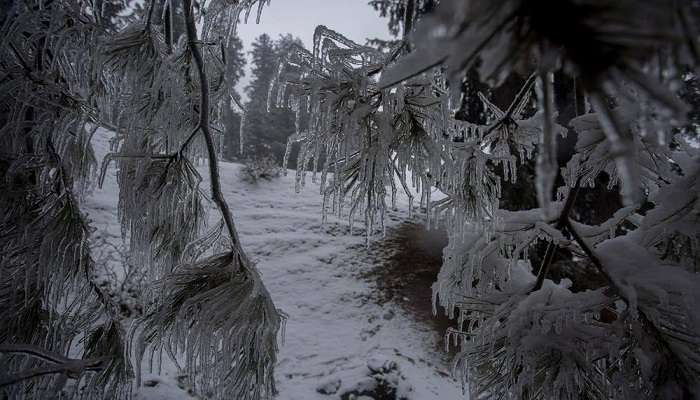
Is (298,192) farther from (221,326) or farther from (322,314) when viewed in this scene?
(322,314)

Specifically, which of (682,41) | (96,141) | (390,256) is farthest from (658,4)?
(96,141)

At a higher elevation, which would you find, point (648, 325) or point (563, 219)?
point (563, 219)

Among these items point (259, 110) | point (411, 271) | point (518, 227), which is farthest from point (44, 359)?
point (259, 110)

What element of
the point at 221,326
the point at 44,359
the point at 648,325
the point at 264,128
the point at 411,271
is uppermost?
the point at 264,128

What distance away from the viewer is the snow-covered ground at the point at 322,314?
4.30 meters

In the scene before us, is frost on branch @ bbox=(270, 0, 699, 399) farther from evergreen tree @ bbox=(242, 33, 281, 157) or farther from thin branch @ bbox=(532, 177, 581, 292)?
evergreen tree @ bbox=(242, 33, 281, 157)

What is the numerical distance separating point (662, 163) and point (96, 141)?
41.5 ft

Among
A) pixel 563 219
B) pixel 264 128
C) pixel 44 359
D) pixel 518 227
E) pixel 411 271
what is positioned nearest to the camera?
pixel 44 359

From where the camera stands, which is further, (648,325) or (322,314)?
(322,314)

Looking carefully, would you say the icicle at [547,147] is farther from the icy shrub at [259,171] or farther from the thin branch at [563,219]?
the icy shrub at [259,171]

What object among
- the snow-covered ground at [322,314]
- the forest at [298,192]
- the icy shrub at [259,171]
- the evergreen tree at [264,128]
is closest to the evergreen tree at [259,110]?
the evergreen tree at [264,128]

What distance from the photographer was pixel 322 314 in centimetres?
590

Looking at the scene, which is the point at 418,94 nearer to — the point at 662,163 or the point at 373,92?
the point at 373,92

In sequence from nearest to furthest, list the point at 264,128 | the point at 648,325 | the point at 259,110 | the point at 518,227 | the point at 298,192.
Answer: the point at 648,325
the point at 518,227
the point at 298,192
the point at 264,128
the point at 259,110
